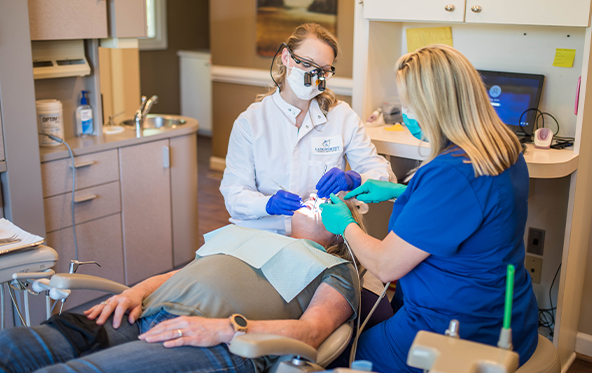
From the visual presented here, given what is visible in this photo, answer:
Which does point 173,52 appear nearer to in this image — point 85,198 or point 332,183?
point 85,198

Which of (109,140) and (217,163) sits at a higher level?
(109,140)

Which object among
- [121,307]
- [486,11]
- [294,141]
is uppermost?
[486,11]

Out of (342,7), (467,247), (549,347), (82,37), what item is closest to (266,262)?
(467,247)

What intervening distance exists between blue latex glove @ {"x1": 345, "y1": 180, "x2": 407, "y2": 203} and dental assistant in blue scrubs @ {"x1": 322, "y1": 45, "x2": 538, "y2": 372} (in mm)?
372

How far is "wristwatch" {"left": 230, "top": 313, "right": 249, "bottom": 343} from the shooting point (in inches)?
49.0

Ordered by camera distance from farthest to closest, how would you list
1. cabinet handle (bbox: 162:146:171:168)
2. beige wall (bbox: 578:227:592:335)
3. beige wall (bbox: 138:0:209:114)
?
1. beige wall (bbox: 138:0:209:114)
2. cabinet handle (bbox: 162:146:171:168)
3. beige wall (bbox: 578:227:592:335)

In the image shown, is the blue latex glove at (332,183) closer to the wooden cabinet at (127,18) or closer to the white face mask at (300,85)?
the white face mask at (300,85)

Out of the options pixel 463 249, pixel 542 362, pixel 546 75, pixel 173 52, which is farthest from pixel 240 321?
pixel 173 52

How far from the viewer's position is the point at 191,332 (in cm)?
125

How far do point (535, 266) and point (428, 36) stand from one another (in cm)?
113

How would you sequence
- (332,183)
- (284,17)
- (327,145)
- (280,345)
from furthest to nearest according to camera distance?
(284,17) < (327,145) < (332,183) < (280,345)

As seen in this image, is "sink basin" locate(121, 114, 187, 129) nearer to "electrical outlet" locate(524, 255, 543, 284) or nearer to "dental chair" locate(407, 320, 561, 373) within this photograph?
"electrical outlet" locate(524, 255, 543, 284)

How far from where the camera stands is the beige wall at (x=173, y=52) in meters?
5.92

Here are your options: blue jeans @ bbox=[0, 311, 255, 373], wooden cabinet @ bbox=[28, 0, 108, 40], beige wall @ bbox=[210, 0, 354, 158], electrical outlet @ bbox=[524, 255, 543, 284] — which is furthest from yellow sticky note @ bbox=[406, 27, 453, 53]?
beige wall @ bbox=[210, 0, 354, 158]
